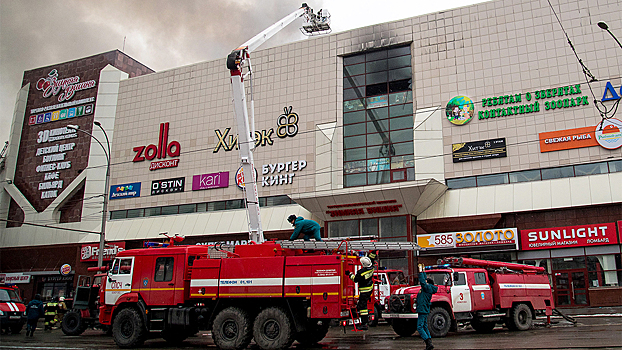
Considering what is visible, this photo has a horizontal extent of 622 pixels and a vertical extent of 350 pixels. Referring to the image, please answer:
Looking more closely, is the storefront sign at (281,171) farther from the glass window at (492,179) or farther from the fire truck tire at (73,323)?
the fire truck tire at (73,323)

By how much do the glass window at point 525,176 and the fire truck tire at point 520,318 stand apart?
12992mm

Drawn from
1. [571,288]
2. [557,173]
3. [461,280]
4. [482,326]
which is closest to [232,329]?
[461,280]

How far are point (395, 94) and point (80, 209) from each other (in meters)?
29.4

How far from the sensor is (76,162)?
44031 mm

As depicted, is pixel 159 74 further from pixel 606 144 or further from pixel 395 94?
pixel 606 144

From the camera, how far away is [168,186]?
132 ft

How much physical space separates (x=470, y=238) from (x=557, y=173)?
636 cm

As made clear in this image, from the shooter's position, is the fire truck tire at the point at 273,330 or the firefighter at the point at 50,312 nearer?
the fire truck tire at the point at 273,330

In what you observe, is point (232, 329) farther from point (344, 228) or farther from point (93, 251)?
point (93, 251)

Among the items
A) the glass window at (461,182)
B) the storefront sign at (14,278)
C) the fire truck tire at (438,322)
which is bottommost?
the fire truck tire at (438,322)

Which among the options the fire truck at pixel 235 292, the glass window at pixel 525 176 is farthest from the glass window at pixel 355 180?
the fire truck at pixel 235 292

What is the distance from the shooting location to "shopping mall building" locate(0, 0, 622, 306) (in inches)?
1109

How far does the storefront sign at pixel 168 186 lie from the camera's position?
3991 centimetres

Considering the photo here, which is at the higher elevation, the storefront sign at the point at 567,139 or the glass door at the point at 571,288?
the storefront sign at the point at 567,139
